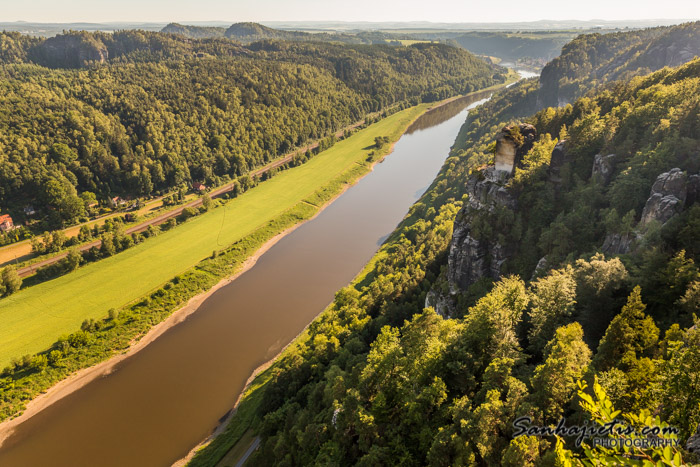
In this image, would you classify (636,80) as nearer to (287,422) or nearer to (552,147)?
(552,147)

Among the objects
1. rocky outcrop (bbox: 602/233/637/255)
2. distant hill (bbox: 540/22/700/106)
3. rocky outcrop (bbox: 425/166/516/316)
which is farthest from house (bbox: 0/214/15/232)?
distant hill (bbox: 540/22/700/106)

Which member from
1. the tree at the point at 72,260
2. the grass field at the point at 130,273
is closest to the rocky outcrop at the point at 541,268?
the grass field at the point at 130,273

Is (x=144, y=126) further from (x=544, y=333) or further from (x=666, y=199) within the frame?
(x=666, y=199)

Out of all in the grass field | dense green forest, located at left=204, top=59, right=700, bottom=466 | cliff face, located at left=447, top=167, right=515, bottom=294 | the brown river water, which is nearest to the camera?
dense green forest, located at left=204, top=59, right=700, bottom=466

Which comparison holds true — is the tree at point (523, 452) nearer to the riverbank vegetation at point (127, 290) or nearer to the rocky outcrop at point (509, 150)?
the rocky outcrop at point (509, 150)

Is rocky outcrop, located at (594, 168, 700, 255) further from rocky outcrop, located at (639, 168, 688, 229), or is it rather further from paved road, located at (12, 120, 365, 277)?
paved road, located at (12, 120, 365, 277)
